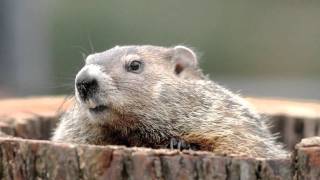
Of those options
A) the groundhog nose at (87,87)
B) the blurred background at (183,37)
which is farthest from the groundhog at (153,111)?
the blurred background at (183,37)

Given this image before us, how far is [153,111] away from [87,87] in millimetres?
607

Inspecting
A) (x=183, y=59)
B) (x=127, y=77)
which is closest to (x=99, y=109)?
(x=127, y=77)

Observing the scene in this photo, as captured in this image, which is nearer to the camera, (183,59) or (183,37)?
(183,59)

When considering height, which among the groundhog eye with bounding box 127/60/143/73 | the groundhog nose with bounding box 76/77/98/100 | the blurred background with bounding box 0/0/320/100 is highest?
the blurred background with bounding box 0/0/320/100

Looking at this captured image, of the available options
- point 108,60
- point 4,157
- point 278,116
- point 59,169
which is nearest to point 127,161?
point 59,169

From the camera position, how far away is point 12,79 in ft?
52.5

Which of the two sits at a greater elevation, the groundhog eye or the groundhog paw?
the groundhog eye

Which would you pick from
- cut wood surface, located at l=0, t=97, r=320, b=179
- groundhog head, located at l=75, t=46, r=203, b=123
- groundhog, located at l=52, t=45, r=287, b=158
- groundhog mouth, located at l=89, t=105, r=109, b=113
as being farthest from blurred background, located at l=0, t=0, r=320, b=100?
cut wood surface, located at l=0, t=97, r=320, b=179

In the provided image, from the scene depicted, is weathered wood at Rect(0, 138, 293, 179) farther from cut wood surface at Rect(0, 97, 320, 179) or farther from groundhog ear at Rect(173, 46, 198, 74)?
groundhog ear at Rect(173, 46, 198, 74)

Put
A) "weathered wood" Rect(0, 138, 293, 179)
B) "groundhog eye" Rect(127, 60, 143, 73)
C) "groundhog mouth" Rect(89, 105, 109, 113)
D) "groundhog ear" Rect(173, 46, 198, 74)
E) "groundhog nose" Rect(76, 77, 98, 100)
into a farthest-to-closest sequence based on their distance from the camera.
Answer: "groundhog ear" Rect(173, 46, 198, 74), "groundhog eye" Rect(127, 60, 143, 73), "groundhog mouth" Rect(89, 105, 109, 113), "groundhog nose" Rect(76, 77, 98, 100), "weathered wood" Rect(0, 138, 293, 179)

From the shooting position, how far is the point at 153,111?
668 centimetres

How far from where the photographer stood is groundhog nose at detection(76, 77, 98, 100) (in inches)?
247

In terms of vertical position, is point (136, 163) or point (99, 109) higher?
point (99, 109)

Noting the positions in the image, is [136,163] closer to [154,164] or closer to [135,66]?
[154,164]
